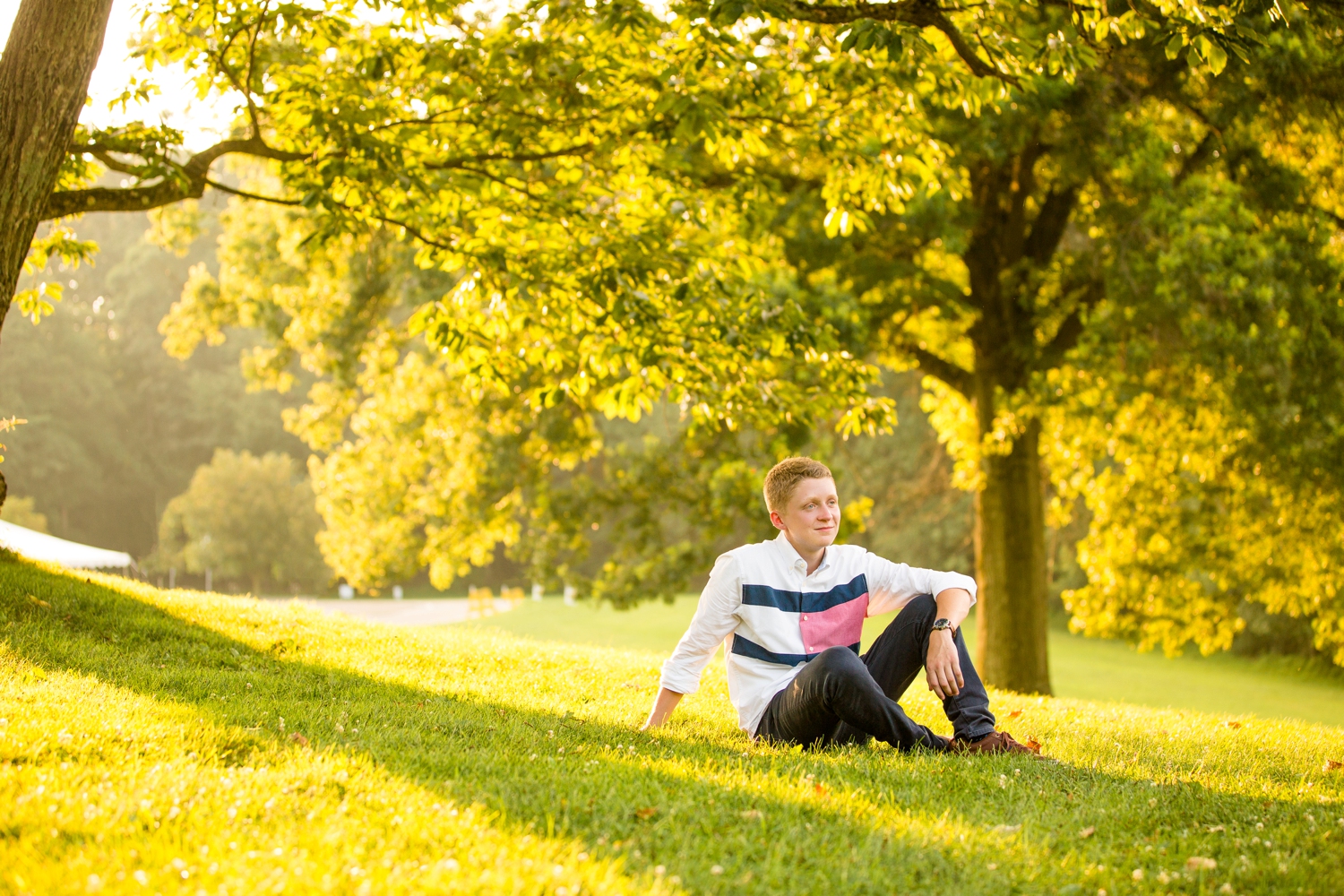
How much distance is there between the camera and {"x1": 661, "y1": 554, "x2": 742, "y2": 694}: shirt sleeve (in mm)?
4609

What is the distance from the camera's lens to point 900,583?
4.75 metres


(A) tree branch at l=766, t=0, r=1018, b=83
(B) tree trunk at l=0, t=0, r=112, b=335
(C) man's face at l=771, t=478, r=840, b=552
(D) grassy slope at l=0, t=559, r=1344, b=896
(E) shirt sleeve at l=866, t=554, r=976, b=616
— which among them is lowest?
(D) grassy slope at l=0, t=559, r=1344, b=896

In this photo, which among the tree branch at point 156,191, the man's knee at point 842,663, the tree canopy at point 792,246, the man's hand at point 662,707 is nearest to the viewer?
the man's knee at point 842,663

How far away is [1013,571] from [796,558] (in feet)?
28.2

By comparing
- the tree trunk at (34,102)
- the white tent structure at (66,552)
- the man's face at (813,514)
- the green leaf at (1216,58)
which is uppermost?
the green leaf at (1216,58)

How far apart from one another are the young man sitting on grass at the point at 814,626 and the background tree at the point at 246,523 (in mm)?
44755

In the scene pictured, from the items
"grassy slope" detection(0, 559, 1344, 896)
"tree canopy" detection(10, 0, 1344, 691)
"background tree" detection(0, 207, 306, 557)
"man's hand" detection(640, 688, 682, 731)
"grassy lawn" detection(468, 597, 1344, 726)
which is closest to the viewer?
"grassy slope" detection(0, 559, 1344, 896)

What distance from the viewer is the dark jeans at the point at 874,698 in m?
4.33

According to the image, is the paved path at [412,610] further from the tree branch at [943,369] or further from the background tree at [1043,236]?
the background tree at [1043,236]

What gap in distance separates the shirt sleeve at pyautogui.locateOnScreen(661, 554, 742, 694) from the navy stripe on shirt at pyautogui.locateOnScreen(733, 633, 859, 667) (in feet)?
0.57

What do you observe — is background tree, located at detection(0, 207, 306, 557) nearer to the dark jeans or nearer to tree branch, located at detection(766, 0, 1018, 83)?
tree branch, located at detection(766, 0, 1018, 83)

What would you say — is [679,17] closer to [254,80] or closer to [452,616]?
[254,80]

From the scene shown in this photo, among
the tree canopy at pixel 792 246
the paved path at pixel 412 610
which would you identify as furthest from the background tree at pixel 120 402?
the tree canopy at pixel 792 246

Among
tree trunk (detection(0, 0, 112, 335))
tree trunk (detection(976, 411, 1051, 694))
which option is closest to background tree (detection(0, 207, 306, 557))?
tree trunk (detection(976, 411, 1051, 694))
